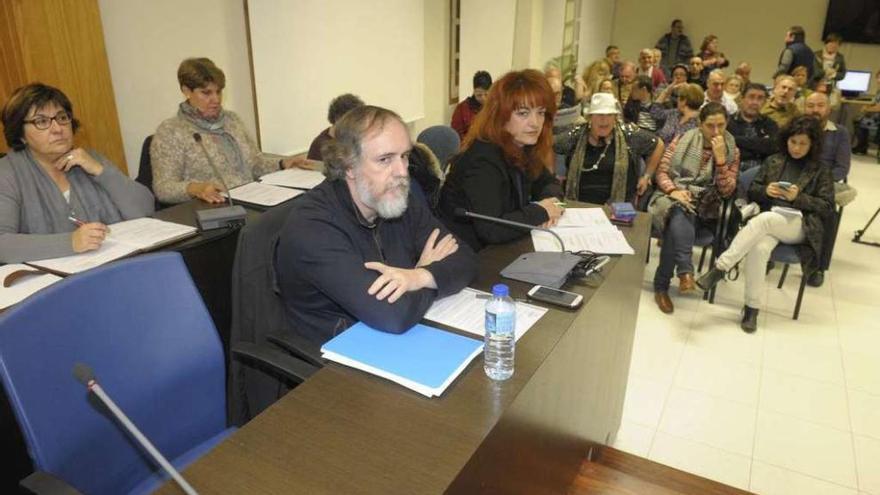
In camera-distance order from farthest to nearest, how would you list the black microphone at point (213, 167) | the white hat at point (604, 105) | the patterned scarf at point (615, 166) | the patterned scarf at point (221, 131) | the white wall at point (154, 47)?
1. the patterned scarf at point (615, 166)
2. the white hat at point (604, 105)
3. the white wall at point (154, 47)
4. the patterned scarf at point (221, 131)
5. the black microphone at point (213, 167)

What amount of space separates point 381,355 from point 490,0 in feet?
18.9

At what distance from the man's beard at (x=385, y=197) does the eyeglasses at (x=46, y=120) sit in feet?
4.00

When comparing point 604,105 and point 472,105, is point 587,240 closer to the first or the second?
point 604,105

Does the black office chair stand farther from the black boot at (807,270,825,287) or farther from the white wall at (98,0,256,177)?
the black boot at (807,270,825,287)

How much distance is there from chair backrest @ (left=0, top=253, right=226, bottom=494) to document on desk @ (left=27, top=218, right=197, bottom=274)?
1.86 ft

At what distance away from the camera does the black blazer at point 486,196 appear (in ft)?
6.36

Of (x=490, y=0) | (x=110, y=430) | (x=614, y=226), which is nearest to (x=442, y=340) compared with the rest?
(x=110, y=430)

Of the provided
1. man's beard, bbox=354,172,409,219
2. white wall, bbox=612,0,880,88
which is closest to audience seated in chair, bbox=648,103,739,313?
man's beard, bbox=354,172,409,219

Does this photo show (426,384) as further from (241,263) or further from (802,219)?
(802,219)

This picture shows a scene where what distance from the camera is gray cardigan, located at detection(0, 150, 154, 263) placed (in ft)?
5.82

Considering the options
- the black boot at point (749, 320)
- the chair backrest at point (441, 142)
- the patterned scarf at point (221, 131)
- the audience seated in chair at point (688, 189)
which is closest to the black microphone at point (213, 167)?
the patterned scarf at point (221, 131)

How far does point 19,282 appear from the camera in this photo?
160 cm

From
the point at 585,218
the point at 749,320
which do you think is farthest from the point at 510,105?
the point at 749,320

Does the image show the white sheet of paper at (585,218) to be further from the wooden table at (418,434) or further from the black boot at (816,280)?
the black boot at (816,280)
